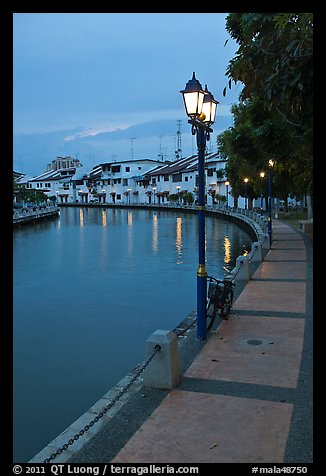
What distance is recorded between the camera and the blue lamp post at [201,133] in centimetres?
803

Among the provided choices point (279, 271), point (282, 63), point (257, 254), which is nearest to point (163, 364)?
point (282, 63)

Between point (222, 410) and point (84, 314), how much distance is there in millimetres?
10506

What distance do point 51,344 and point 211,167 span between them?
215 ft

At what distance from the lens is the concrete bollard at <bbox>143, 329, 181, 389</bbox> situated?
639cm

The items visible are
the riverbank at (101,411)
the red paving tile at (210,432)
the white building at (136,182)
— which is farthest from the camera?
the white building at (136,182)

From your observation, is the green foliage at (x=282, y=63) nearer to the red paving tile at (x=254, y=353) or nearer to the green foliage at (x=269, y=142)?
the red paving tile at (x=254, y=353)

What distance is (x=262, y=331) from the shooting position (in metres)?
8.95

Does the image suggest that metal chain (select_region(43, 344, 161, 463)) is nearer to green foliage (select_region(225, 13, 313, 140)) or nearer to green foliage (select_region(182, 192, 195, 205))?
green foliage (select_region(225, 13, 313, 140))

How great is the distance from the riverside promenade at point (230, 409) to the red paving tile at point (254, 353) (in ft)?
0.05

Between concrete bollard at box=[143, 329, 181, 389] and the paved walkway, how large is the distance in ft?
0.68

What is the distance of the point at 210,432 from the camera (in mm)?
5152

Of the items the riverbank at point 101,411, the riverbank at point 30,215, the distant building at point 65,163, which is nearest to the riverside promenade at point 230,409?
the riverbank at point 101,411

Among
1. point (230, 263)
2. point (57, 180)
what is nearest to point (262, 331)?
point (230, 263)
